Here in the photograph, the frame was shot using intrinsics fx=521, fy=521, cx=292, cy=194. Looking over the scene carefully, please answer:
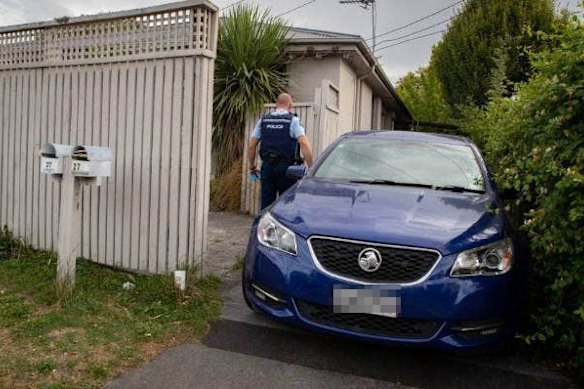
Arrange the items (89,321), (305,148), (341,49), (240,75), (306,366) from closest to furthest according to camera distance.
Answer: (306,366) → (89,321) → (305,148) → (240,75) → (341,49)

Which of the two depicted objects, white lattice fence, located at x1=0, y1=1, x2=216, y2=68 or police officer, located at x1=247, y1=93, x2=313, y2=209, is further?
police officer, located at x1=247, y1=93, x2=313, y2=209

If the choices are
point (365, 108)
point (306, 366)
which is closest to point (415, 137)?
point (306, 366)

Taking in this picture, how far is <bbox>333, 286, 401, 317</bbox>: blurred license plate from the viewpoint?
2.80 metres

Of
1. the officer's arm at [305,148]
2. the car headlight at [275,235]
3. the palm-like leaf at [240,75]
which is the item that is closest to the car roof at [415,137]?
the officer's arm at [305,148]

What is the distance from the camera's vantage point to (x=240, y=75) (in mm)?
8273

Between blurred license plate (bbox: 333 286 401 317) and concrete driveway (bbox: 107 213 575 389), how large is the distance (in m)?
0.41

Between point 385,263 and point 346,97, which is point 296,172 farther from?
point 346,97

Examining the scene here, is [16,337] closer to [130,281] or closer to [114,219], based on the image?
[130,281]

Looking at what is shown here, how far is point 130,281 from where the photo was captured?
13.8 feet

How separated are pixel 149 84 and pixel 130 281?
1600 mm

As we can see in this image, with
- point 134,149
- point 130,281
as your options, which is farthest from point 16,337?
point 134,149

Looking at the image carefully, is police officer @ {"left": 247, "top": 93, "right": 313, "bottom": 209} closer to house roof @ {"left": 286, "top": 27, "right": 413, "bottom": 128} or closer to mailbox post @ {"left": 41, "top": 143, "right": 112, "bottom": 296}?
mailbox post @ {"left": 41, "top": 143, "right": 112, "bottom": 296}

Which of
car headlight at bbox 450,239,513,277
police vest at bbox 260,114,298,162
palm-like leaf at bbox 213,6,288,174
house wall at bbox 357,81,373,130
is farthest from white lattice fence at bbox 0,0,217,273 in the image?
A: house wall at bbox 357,81,373,130

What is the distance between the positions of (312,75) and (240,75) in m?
1.79
